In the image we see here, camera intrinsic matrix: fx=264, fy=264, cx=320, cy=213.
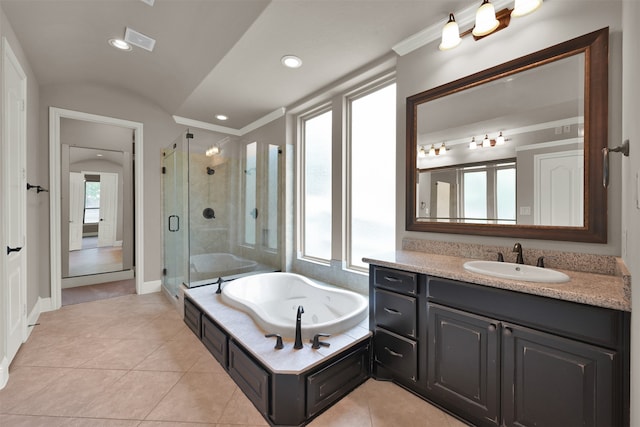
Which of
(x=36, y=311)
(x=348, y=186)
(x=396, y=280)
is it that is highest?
(x=348, y=186)

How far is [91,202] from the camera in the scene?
4.17 meters

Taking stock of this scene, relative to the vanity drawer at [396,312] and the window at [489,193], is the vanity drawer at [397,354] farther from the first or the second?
the window at [489,193]

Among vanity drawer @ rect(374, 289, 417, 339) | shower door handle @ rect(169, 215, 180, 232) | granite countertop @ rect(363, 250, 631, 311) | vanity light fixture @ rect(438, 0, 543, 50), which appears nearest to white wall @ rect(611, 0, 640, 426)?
granite countertop @ rect(363, 250, 631, 311)

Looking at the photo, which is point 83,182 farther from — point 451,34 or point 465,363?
point 465,363

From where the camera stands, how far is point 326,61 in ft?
8.05

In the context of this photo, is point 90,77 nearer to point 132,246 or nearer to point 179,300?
point 132,246

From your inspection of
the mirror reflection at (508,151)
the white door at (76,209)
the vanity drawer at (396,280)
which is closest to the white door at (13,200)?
the white door at (76,209)

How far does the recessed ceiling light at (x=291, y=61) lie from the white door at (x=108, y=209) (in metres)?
3.56

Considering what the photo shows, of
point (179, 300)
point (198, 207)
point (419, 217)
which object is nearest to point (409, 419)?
point (419, 217)

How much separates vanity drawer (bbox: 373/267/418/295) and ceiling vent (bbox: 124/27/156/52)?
2790 mm

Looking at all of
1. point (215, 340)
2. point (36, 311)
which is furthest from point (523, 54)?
point (36, 311)

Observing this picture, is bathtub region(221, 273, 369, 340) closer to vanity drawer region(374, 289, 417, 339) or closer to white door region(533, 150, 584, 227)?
vanity drawer region(374, 289, 417, 339)

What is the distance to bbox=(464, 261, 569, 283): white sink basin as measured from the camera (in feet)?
4.16

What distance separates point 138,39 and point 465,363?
3.50 metres
